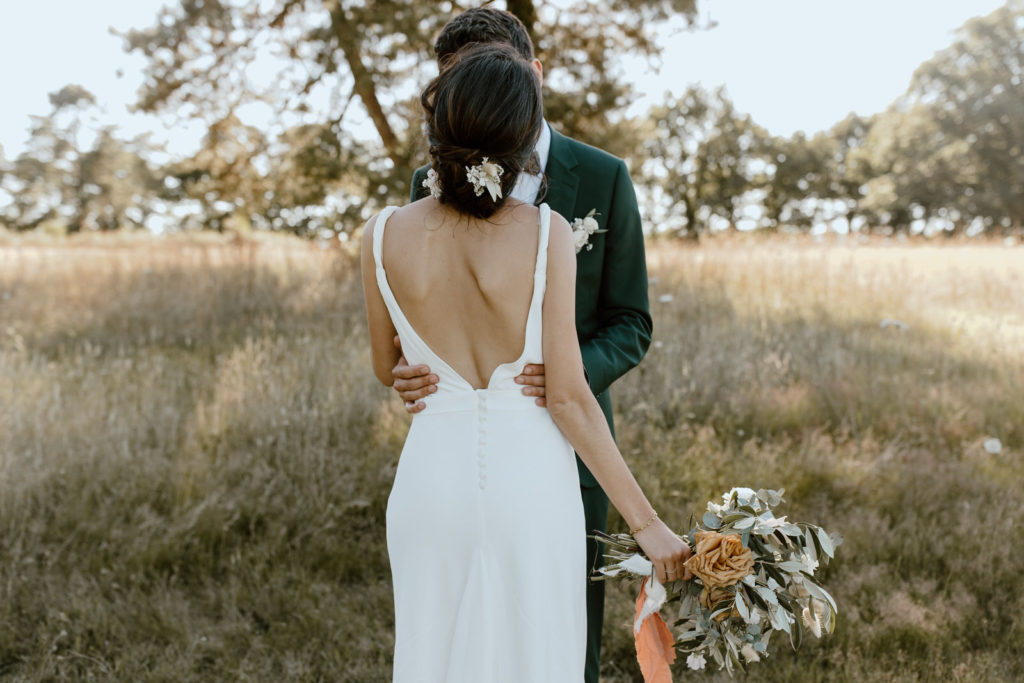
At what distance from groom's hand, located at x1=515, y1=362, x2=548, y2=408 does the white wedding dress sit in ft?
0.05

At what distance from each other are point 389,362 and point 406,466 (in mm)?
345

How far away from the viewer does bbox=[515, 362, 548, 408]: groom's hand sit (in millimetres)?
1737

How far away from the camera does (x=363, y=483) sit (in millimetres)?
4625

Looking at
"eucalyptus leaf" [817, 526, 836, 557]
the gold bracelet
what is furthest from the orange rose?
"eucalyptus leaf" [817, 526, 836, 557]

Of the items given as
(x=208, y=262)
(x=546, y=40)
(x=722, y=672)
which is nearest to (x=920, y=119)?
(x=546, y=40)

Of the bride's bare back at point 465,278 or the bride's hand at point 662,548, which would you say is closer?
the bride's bare back at point 465,278

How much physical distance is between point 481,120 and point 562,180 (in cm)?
64

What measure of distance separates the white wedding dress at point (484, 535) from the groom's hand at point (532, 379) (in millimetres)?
16

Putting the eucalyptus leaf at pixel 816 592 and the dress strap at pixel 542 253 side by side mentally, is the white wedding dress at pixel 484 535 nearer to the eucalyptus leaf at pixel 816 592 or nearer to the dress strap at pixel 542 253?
the dress strap at pixel 542 253

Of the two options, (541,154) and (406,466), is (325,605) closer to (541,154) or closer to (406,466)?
(406,466)

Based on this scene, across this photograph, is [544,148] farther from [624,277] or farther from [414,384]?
[414,384]

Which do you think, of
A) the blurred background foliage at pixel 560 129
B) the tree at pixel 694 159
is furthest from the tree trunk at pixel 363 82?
the tree at pixel 694 159

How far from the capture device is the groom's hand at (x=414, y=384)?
1793 mm

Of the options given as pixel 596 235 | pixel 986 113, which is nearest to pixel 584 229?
pixel 596 235
